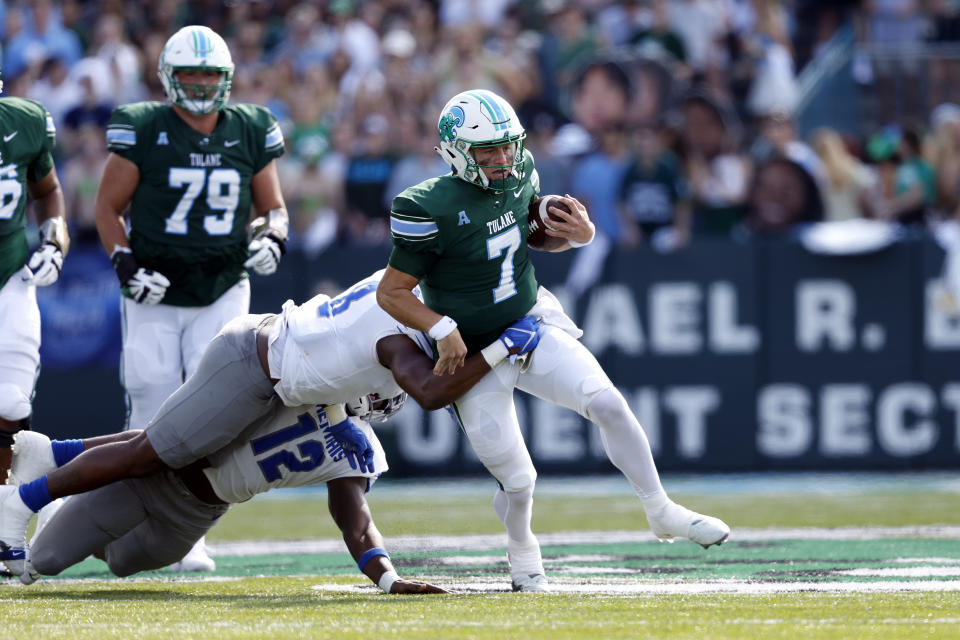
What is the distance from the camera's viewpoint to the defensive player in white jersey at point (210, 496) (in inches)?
198

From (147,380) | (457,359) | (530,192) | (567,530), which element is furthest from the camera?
(567,530)

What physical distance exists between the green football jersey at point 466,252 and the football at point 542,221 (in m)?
0.11

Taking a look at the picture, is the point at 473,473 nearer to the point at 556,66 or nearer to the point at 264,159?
the point at 556,66

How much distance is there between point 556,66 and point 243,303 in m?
5.95

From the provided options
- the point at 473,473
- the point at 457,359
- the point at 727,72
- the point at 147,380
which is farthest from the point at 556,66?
the point at 457,359

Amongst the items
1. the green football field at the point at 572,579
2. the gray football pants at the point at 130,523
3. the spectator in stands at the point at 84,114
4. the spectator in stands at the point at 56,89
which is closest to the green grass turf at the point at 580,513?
the green football field at the point at 572,579

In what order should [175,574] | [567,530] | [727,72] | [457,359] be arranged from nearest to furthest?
[457,359], [175,574], [567,530], [727,72]

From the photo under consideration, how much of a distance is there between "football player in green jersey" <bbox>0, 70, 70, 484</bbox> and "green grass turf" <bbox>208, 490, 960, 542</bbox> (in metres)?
1.65

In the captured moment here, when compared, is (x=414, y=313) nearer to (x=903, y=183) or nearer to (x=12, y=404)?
(x=12, y=404)

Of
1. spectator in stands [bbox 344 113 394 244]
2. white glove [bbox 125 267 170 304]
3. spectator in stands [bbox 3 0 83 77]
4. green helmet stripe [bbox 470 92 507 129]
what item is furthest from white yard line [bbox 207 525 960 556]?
spectator in stands [bbox 3 0 83 77]

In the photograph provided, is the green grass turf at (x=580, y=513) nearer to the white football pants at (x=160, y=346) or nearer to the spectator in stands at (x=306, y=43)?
the white football pants at (x=160, y=346)

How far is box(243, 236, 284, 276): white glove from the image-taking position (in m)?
6.18

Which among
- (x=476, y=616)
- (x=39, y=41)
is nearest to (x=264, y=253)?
(x=476, y=616)

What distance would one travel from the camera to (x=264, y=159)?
6449 mm
